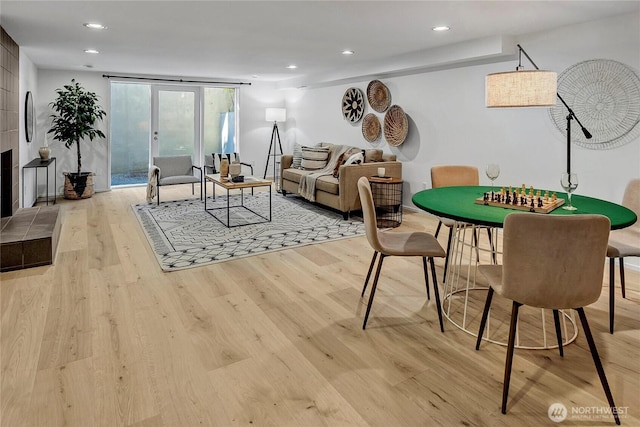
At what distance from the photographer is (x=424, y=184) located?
5688 millimetres

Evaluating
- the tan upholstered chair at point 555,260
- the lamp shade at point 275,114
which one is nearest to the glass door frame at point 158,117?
the lamp shade at point 275,114

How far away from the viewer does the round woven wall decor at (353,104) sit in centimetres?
666

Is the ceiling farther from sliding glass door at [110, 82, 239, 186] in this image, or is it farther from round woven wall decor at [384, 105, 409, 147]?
sliding glass door at [110, 82, 239, 186]

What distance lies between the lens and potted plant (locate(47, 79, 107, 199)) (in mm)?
6305

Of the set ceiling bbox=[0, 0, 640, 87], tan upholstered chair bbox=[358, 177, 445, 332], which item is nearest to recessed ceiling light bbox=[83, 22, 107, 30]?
ceiling bbox=[0, 0, 640, 87]

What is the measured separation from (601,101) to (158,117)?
275 inches

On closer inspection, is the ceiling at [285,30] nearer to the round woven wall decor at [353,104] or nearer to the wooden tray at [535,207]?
the round woven wall decor at [353,104]

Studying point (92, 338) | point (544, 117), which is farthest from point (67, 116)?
point (544, 117)

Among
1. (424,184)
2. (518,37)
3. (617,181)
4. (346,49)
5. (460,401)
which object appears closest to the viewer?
(460,401)

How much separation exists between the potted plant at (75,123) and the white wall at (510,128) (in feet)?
13.6

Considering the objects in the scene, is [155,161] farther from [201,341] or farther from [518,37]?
[518,37]

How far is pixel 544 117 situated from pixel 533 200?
2.17 metres

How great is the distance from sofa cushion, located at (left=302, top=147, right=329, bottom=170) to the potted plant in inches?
133

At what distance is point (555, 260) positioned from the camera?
1.72 metres
